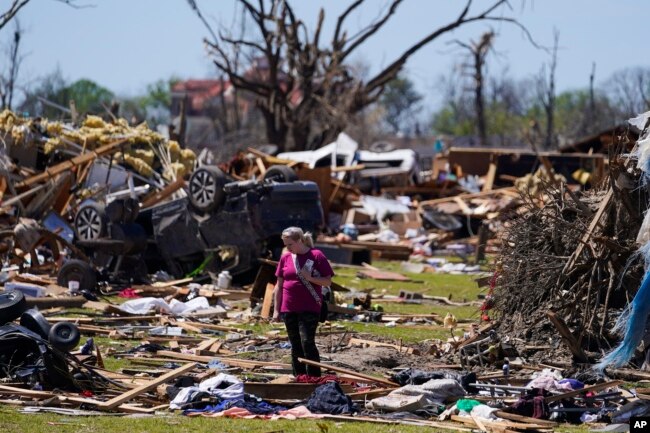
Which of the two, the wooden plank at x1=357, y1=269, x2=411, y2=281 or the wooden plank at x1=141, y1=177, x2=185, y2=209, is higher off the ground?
the wooden plank at x1=141, y1=177, x2=185, y2=209

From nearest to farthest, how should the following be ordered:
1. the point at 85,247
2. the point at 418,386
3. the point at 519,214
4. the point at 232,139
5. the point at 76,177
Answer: the point at 418,386 < the point at 519,214 < the point at 85,247 < the point at 76,177 < the point at 232,139

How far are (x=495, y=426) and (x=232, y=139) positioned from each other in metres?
50.5

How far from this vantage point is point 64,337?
11094 millimetres

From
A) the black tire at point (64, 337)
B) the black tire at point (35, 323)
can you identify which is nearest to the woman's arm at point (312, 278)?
the black tire at point (64, 337)

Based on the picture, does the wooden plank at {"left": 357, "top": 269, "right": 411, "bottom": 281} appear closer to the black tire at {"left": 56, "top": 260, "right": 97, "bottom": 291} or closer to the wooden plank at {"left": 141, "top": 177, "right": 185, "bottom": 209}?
the wooden plank at {"left": 141, "top": 177, "right": 185, "bottom": 209}

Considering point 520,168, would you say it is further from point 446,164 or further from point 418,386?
point 418,386

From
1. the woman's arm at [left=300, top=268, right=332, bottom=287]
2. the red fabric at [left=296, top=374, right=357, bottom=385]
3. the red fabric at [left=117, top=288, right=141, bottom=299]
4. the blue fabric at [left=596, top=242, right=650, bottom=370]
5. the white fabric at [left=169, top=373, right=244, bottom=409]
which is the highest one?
the woman's arm at [left=300, top=268, right=332, bottom=287]

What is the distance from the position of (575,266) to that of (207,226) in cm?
1000

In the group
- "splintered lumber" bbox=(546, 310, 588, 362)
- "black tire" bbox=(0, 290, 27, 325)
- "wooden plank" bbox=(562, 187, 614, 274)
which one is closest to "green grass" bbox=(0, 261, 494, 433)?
"black tire" bbox=(0, 290, 27, 325)

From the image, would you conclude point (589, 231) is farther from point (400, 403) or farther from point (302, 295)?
point (400, 403)

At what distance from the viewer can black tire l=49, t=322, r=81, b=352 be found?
11.0 meters

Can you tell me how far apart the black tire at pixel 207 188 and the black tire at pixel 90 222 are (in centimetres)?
176

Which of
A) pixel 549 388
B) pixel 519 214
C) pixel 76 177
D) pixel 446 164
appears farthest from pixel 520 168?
pixel 549 388

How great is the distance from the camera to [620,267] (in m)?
12.6
